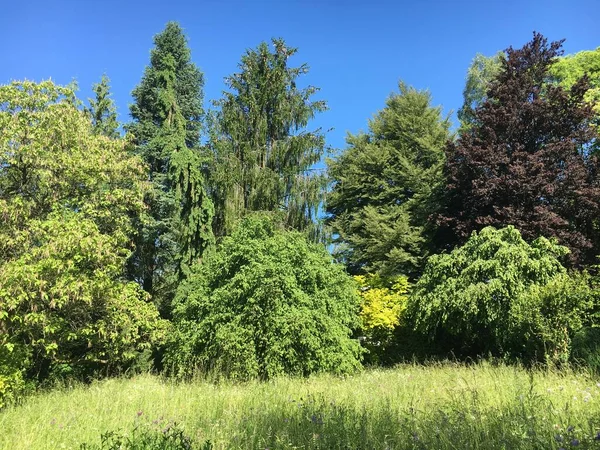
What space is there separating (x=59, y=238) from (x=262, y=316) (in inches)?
170

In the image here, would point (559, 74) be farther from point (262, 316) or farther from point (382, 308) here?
point (262, 316)

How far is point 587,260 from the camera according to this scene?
40.9ft

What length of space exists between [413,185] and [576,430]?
15.6 metres

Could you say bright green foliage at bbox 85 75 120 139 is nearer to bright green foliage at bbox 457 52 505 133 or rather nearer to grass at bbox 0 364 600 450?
grass at bbox 0 364 600 450

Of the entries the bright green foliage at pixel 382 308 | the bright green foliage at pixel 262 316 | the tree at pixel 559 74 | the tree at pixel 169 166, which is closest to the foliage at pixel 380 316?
the bright green foliage at pixel 382 308

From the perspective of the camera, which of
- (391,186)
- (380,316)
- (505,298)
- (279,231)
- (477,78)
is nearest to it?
(505,298)

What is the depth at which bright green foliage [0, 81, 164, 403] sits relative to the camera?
25.6 feet

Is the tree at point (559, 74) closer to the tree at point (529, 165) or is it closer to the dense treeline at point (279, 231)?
the dense treeline at point (279, 231)

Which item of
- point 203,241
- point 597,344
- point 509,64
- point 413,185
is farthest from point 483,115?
point 203,241

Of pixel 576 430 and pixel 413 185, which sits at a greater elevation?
pixel 413 185

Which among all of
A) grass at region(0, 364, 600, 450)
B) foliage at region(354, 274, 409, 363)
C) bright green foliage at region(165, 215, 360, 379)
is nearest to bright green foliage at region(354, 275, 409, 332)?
foliage at region(354, 274, 409, 363)

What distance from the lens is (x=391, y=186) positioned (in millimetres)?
18984

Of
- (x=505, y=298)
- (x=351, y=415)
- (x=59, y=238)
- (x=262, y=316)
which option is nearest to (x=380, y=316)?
(x=505, y=298)

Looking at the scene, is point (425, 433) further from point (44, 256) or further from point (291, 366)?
point (44, 256)
